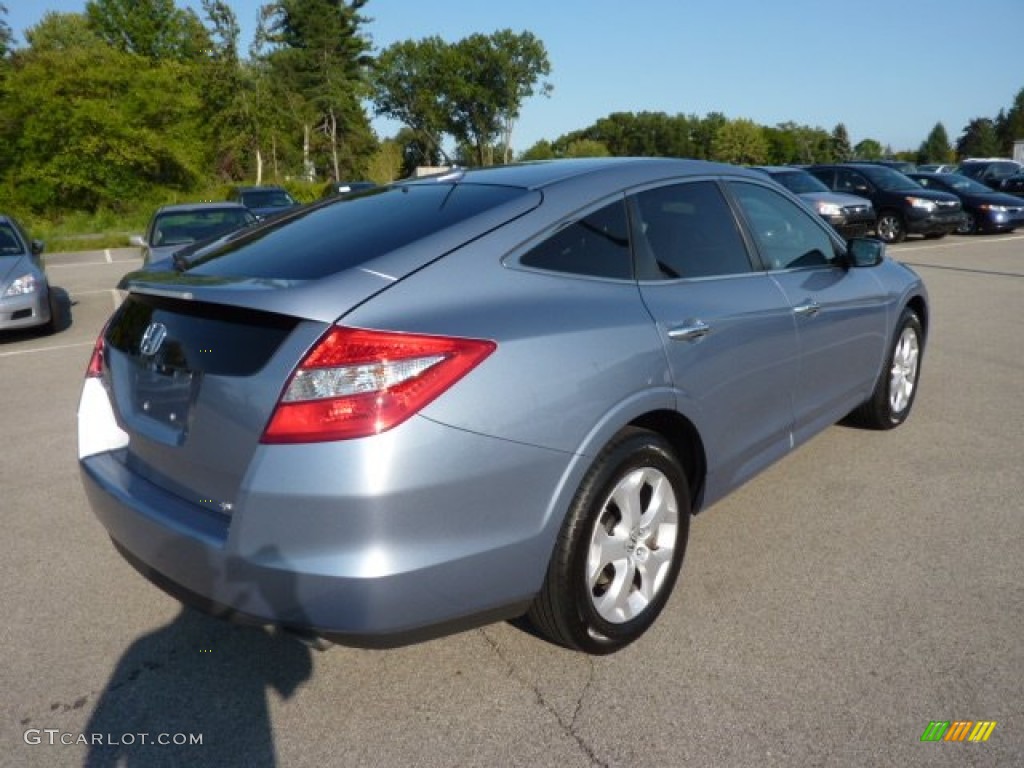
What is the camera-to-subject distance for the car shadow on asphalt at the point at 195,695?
7.66ft

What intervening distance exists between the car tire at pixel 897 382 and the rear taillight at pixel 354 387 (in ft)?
11.3

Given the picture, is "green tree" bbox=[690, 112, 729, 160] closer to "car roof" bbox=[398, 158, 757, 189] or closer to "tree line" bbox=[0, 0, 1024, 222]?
"tree line" bbox=[0, 0, 1024, 222]

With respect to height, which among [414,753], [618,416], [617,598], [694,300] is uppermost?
[694,300]

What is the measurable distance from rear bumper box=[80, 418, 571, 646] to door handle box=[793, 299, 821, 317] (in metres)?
1.74

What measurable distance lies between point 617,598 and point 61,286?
14.6 m

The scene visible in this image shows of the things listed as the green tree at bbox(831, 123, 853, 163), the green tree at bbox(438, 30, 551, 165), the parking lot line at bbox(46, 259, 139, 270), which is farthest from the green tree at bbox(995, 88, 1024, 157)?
the parking lot line at bbox(46, 259, 139, 270)

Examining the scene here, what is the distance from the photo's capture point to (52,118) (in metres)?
29.8

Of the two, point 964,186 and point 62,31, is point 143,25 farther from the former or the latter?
point 964,186

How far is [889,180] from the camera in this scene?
694 inches

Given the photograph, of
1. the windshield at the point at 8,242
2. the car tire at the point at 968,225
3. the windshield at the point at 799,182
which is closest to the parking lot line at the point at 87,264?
the windshield at the point at 8,242

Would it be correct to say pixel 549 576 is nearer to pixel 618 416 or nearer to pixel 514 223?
pixel 618 416

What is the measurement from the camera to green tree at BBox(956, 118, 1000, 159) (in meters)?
99.6

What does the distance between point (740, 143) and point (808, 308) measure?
11195 cm

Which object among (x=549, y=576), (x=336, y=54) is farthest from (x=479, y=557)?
(x=336, y=54)
